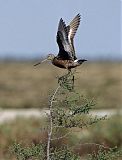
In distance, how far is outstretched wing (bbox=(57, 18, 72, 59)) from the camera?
10.4 m

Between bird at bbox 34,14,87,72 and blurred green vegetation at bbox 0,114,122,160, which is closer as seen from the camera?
bird at bbox 34,14,87,72

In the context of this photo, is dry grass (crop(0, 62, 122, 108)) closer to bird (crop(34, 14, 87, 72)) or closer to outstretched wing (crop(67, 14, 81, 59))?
outstretched wing (crop(67, 14, 81, 59))

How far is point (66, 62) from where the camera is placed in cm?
1041

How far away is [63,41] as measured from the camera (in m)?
10.4

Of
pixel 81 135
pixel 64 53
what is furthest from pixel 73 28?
pixel 81 135

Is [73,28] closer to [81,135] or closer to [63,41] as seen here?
[63,41]

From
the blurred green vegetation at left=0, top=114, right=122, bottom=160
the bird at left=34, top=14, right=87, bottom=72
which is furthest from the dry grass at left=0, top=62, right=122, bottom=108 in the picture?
the bird at left=34, top=14, right=87, bottom=72

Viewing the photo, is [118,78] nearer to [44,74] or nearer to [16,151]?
[44,74]

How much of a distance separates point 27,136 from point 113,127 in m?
2.71

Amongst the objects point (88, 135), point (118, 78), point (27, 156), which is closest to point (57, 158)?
point (27, 156)

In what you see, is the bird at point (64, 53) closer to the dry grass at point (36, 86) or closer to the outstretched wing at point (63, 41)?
the outstretched wing at point (63, 41)

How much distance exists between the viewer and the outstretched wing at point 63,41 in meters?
10.4

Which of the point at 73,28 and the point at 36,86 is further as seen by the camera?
the point at 36,86

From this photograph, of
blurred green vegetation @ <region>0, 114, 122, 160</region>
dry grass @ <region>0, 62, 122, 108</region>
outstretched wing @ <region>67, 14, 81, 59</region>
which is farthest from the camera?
dry grass @ <region>0, 62, 122, 108</region>
